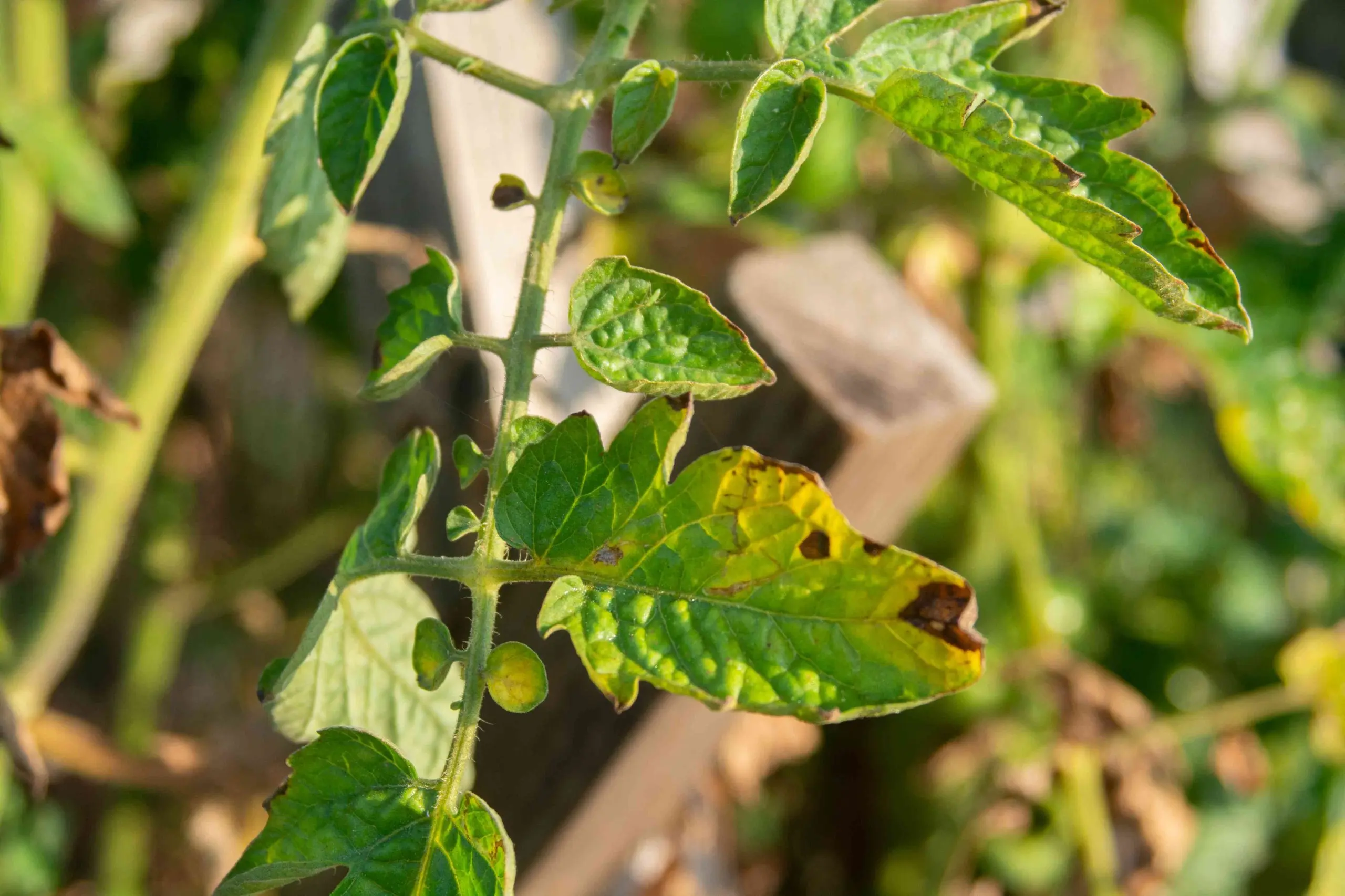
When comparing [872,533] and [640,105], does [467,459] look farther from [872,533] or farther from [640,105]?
[872,533]

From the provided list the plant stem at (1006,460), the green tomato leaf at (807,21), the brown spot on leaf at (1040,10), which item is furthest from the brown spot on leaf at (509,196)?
the plant stem at (1006,460)

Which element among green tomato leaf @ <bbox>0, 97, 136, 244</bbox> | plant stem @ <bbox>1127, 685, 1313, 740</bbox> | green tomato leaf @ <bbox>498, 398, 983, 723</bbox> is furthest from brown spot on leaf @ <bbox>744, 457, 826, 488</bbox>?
plant stem @ <bbox>1127, 685, 1313, 740</bbox>

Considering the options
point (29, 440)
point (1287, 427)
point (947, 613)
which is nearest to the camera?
point (947, 613)

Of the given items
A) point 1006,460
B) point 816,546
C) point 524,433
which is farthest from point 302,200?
point 1006,460

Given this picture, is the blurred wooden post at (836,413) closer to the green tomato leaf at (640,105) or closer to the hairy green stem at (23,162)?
the green tomato leaf at (640,105)

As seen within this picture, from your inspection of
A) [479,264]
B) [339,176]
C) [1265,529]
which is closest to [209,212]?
[479,264]

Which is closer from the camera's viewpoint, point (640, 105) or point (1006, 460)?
point (640, 105)
